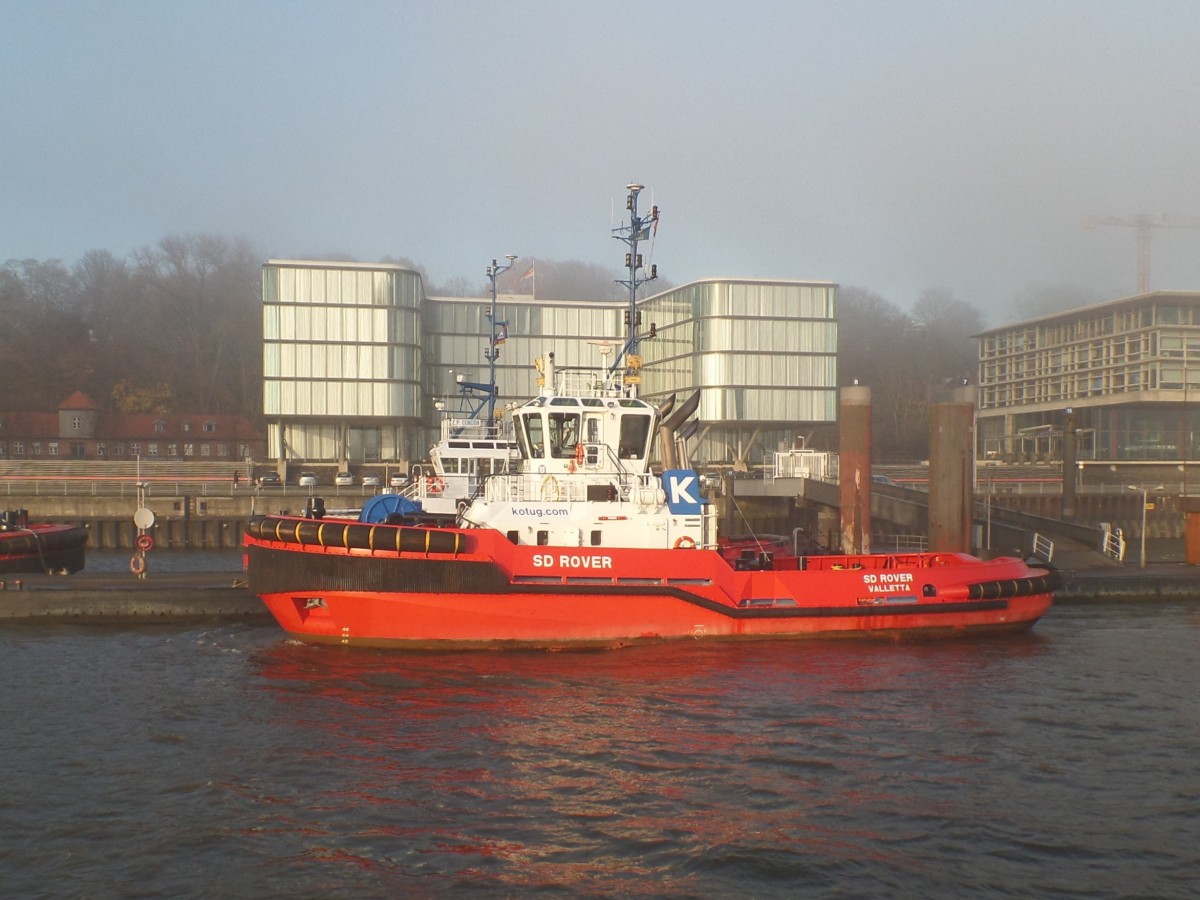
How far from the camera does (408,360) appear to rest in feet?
178

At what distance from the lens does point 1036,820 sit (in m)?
10.1

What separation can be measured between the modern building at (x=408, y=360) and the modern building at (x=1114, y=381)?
1226cm

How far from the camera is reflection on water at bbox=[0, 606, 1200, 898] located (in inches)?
356

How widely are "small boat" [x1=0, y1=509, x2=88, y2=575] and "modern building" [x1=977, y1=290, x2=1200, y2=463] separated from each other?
139 ft

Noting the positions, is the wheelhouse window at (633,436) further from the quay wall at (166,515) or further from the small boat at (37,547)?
the quay wall at (166,515)

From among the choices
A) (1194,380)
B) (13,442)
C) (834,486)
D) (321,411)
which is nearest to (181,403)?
(13,442)

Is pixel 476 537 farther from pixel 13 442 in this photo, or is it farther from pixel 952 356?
pixel 952 356

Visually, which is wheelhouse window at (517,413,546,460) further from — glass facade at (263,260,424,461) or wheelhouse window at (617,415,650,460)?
glass facade at (263,260,424,461)

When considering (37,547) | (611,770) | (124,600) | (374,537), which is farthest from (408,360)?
(611,770)

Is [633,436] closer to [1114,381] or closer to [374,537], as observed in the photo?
[374,537]

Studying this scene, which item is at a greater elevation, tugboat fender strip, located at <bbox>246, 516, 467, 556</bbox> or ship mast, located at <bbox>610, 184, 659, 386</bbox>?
ship mast, located at <bbox>610, 184, 659, 386</bbox>

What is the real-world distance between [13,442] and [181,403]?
1607cm

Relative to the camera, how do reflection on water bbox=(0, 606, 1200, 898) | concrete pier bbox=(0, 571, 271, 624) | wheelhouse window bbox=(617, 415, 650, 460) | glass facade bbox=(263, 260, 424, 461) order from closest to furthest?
reflection on water bbox=(0, 606, 1200, 898)
wheelhouse window bbox=(617, 415, 650, 460)
concrete pier bbox=(0, 571, 271, 624)
glass facade bbox=(263, 260, 424, 461)

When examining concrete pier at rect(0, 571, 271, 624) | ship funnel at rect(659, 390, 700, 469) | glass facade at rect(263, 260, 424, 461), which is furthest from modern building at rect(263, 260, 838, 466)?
ship funnel at rect(659, 390, 700, 469)
